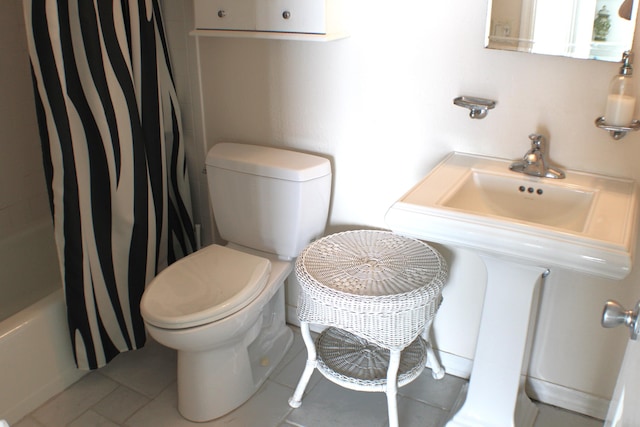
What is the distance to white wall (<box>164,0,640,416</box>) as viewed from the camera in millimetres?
1781

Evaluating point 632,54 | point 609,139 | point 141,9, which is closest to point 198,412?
point 141,9

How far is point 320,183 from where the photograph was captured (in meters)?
2.09

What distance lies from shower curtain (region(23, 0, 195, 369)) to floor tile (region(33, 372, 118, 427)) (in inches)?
3.5

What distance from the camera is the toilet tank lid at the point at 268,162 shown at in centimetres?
203

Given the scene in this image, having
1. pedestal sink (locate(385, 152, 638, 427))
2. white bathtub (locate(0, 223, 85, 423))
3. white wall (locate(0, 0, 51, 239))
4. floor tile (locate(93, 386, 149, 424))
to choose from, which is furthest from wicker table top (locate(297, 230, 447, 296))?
white wall (locate(0, 0, 51, 239))

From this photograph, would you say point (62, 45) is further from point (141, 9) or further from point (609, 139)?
point (609, 139)

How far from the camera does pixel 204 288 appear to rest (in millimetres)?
1910

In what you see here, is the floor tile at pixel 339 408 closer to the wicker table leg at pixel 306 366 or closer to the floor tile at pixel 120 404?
the wicker table leg at pixel 306 366

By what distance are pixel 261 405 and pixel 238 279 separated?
0.46 meters

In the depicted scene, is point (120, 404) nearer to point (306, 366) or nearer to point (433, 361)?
point (306, 366)

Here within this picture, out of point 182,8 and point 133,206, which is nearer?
point 133,206

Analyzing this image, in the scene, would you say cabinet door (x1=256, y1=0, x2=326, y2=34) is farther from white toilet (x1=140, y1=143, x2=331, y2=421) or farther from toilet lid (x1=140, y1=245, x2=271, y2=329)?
toilet lid (x1=140, y1=245, x2=271, y2=329)

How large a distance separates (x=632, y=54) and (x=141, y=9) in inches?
59.7

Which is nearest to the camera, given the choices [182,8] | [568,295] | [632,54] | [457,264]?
[632,54]
